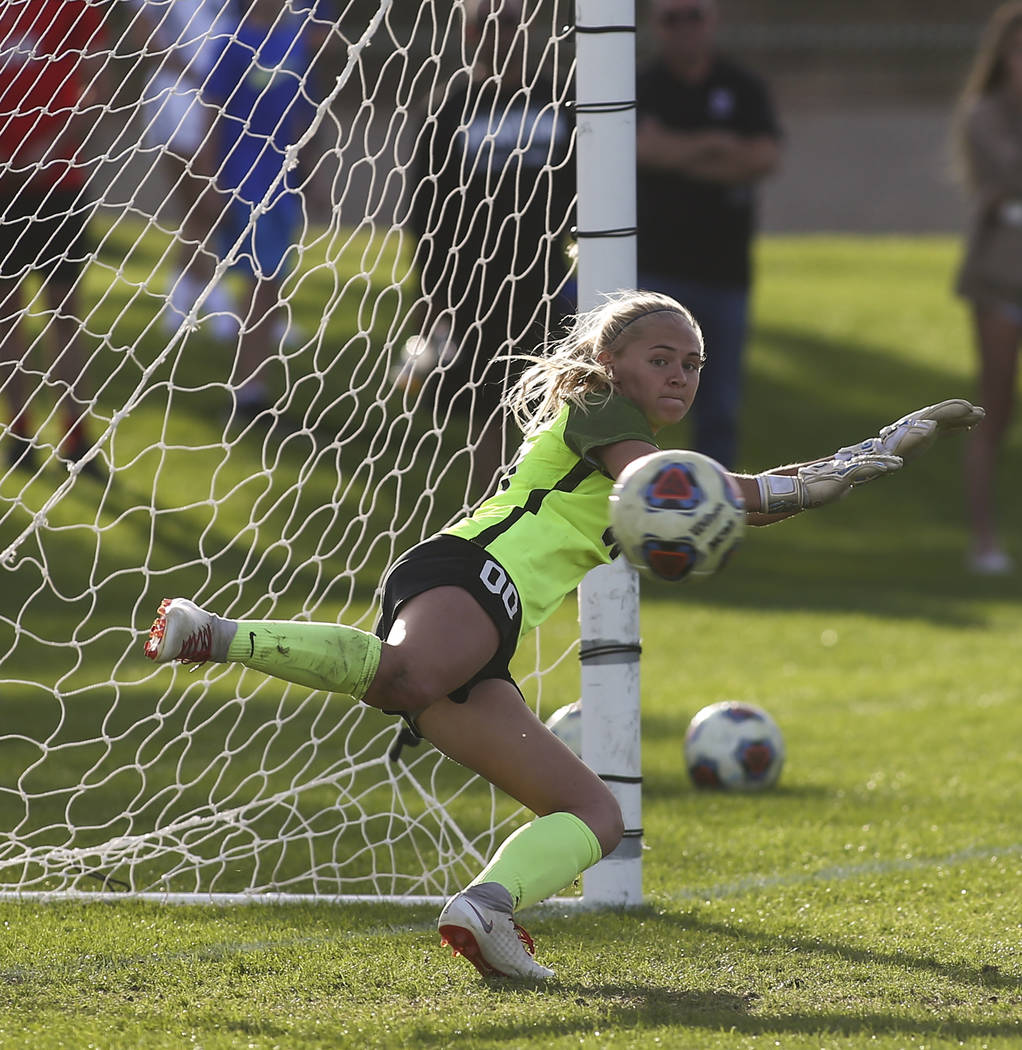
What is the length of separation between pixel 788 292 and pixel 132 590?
9.33 meters

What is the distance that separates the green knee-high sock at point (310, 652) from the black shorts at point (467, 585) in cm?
20

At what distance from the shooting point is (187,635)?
3.47m

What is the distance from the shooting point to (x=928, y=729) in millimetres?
6617

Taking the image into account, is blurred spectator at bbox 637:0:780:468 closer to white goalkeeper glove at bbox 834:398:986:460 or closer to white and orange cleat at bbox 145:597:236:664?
white goalkeeper glove at bbox 834:398:986:460

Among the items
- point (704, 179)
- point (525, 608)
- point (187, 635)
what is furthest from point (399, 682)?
point (704, 179)

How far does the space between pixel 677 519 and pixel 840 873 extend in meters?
1.69

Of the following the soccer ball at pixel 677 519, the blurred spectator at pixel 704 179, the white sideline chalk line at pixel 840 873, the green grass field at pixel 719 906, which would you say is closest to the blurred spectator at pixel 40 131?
the green grass field at pixel 719 906

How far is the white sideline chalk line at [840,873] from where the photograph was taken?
4.45 m

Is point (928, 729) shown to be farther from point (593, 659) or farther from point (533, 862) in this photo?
point (533, 862)

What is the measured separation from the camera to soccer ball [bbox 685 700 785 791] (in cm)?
561

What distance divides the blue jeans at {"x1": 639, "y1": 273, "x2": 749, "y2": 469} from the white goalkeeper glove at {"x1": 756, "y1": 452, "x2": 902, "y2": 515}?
560cm

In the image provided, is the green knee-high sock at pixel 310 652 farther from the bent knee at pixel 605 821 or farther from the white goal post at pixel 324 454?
the white goal post at pixel 324 454

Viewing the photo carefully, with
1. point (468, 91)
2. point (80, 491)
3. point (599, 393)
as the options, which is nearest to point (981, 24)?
point (80, 491)

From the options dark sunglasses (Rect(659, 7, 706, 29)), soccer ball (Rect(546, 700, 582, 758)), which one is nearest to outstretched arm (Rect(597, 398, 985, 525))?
soccer ball (Rect(546, 700, 582, 758))
